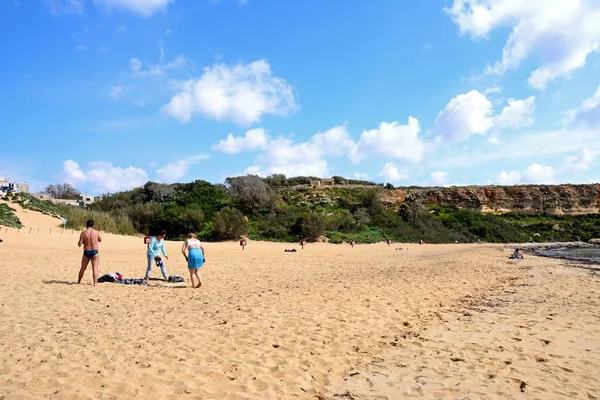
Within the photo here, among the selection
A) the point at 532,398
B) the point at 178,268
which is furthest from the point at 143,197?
the point at 532,398

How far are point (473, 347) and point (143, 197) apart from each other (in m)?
44.7

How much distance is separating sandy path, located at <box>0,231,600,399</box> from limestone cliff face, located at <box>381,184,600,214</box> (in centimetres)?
4720

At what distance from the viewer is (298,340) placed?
618 cm

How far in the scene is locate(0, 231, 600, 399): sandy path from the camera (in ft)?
14.9

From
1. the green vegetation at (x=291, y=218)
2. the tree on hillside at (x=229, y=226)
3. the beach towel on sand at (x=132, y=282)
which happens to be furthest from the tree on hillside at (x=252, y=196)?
the beach towel on sand at (x=132, y=282)

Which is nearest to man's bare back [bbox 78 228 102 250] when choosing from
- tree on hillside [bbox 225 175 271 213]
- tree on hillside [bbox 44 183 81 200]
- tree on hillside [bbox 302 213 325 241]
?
tree on hillside [bbox 302 213 325 241]

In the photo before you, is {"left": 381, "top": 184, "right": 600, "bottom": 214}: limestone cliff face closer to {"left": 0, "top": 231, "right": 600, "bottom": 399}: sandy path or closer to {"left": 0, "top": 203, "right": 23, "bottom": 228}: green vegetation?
{"left": 0, "top": 203, "right": 23, "bottom": 228}: green vegetation

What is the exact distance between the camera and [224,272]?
14742 mm

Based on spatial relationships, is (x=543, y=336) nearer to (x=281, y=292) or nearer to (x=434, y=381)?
(x=434, y=381)

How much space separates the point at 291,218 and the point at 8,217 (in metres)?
20.1

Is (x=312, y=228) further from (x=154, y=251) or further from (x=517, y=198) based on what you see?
(x=517, y=198)

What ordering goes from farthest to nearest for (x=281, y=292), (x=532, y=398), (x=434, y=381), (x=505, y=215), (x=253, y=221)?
(x=505, y=215), (x=253, y=221), (x=281, y=292), (x=434, y=381), (x=532, y=398)

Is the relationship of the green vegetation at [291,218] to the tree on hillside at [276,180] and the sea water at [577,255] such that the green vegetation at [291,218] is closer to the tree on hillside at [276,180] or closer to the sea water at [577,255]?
the tree on hillside at [276,180]

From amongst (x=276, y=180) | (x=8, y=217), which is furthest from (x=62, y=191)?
(x=8, y=217)
